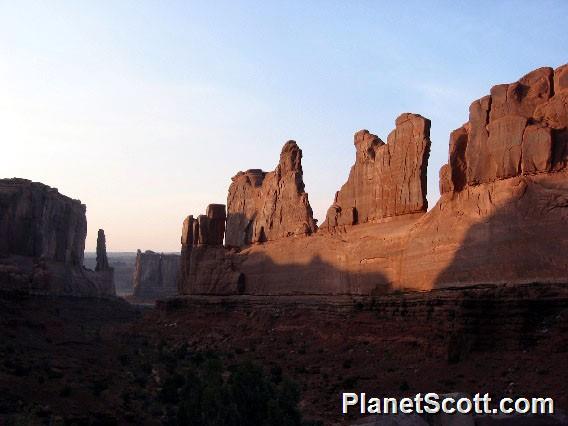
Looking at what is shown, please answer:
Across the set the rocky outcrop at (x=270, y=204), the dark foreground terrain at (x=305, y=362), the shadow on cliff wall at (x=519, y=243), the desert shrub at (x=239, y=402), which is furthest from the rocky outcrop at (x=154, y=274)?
the desert shrub at (x=239, y=402)

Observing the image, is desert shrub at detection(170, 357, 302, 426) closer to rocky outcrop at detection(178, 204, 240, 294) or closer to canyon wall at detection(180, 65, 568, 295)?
canyon wall at detection(180, 65, 568, 295)

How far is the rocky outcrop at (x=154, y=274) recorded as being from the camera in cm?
11031

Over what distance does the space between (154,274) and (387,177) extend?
276 ft

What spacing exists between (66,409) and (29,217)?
53615 mm

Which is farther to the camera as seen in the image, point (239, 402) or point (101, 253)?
point (101, 253)

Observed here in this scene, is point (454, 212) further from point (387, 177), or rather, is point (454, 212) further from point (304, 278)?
point (304, 278)

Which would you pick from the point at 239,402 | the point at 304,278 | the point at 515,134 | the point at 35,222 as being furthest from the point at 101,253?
the point at 239,402

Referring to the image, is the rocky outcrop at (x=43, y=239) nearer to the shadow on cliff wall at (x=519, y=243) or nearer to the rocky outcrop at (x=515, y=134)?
the rocky outcrop at (x=515, y=134)

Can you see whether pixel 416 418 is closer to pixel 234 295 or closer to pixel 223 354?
pixel 223 354

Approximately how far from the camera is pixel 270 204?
42.6 meters

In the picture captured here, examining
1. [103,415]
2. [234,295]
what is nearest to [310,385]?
[103,415]

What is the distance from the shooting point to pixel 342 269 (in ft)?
111

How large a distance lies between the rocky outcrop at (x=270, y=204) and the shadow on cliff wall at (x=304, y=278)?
178cm

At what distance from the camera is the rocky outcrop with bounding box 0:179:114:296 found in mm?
68000
